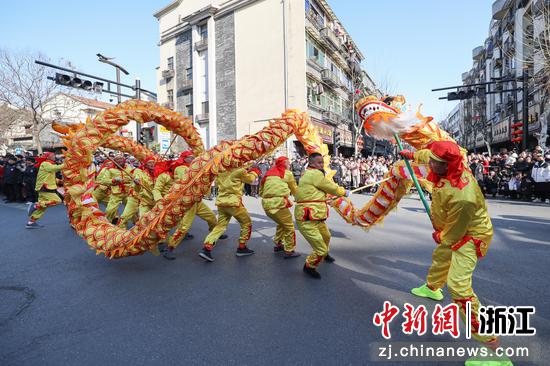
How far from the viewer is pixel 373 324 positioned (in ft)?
9.91

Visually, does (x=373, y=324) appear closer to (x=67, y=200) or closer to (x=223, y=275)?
(x=223, y=275)

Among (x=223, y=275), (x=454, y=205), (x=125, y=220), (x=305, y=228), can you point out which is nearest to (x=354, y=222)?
(x=305, y=228)

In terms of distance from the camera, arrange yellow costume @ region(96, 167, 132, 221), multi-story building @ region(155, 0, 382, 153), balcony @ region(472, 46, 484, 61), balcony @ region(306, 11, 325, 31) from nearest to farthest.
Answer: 1. yellow costume @ region(96, 167, 132, 221)
2. multi-story building @ region(155, 0, 382, 153)
3. balcony @ region(306, 11, 325, 31)
4. balcony @ region(472, 46, 484, 61)

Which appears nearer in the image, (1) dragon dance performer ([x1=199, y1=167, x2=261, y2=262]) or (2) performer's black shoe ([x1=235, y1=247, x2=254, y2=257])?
(1) dragon dance performer ([x1=199, y1=167, x2=261, y2=262])

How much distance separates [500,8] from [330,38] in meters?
19.3

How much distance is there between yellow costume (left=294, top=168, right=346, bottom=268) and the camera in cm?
415

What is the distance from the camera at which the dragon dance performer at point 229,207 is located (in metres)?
5.09

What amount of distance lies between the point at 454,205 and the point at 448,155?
400 millimetres

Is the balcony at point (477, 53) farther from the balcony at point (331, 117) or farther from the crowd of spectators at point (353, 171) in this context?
the crowd of spectators at point (353, 171)

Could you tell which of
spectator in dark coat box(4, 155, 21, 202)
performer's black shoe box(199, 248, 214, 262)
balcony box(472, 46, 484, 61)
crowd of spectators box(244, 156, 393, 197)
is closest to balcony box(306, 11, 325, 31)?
crowd of spectators box(244, 156, 393, 197)

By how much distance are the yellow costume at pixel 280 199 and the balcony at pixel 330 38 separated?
2396cm

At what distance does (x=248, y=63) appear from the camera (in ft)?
80.8

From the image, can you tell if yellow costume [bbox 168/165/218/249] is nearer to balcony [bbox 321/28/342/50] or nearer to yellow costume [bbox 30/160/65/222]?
yellow costume [bbox 30/160/65/222]

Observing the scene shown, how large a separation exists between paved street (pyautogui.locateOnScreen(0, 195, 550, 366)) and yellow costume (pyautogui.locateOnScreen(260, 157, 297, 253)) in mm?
423
